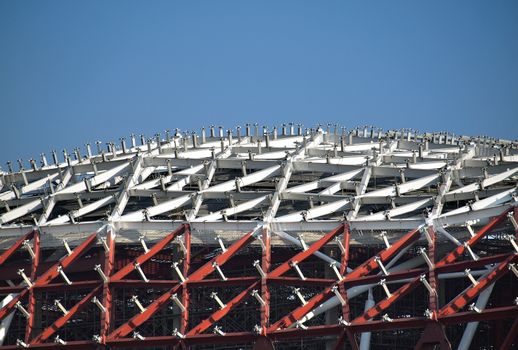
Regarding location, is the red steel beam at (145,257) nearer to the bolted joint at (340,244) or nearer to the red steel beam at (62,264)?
the red steel beam at (62,264)

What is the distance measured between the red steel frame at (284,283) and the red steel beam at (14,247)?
2.1 inches

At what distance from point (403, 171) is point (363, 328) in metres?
15.6

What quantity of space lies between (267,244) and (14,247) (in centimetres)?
1391

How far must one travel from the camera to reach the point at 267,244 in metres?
67.2

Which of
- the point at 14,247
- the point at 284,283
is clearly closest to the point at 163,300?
the point at 284,283

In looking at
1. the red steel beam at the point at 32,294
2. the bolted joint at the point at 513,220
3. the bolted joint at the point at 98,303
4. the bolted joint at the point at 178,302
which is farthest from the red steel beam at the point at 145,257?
the bolted joint at the point at 513,220

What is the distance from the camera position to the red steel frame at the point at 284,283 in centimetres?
5944

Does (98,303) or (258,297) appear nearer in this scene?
(258,297)

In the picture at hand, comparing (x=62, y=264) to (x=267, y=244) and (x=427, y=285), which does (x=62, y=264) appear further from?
(x=427, y=285)

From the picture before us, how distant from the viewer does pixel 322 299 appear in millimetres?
63219

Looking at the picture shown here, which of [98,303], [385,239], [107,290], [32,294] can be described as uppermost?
[385,239]

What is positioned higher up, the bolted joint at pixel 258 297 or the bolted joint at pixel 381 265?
the bolted joint at pixel 381 265

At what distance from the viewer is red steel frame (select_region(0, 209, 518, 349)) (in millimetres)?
59438

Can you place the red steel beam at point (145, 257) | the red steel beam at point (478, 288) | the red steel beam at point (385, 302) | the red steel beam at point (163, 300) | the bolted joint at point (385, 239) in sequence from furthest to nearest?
the red steel beam at point (145, 257) → the red steel beam at point (163, 300) → the bolted joint at point (385, 239) → the red steel beam at point (385, 302) → the red steel beam at point (478, 288)
